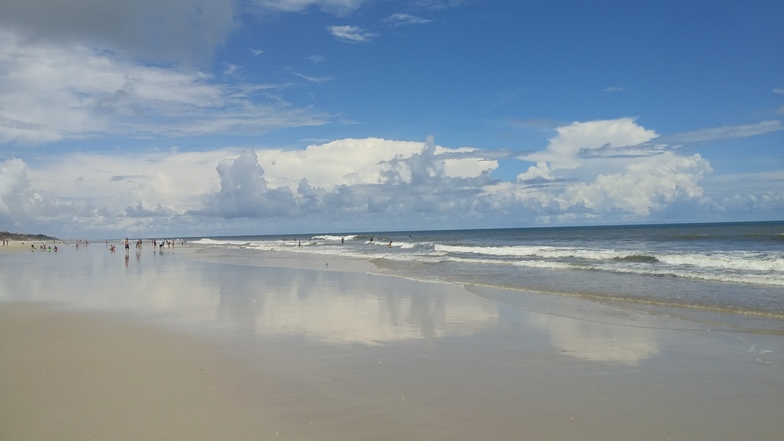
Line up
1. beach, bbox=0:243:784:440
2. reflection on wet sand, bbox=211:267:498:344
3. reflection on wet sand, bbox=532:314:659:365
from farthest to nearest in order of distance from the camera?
reflection on wet sand, bbox=211:267:498:344
reflection on wet sand, bbox=532:314:659:365
beach, bbox=0:243:784:440

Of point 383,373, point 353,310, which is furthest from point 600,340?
point 353,310

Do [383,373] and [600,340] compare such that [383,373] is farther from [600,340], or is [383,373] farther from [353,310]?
[353,310]

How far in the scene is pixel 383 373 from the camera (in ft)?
25.8

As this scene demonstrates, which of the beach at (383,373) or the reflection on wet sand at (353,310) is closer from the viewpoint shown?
the beach at (383,373)

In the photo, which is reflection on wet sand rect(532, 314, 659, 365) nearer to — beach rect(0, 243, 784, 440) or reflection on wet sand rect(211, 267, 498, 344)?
beach rect(0, 243, 784, 440)

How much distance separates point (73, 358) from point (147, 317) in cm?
431

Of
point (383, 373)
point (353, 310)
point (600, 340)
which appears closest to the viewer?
point (383, 373)

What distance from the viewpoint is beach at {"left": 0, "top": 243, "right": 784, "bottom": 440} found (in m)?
5.86

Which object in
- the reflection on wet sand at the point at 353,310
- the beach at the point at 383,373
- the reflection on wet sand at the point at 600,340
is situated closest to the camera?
the beach at the point at 383,373

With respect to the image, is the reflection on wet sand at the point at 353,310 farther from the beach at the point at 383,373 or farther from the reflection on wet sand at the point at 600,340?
the reflection on wet sand at the point at 600,340

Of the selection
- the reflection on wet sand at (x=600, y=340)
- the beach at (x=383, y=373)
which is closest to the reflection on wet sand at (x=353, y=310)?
the beach at (x=383, y=373)

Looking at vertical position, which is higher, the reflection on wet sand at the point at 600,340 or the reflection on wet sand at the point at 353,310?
the reflection on wet sand at the point at 353,310

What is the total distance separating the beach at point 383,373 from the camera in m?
5.86

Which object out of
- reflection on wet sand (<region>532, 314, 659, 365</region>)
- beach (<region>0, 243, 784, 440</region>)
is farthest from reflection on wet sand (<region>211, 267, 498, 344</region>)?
reflection on wet sand (<region>532, 314, 659, 365</region>)
